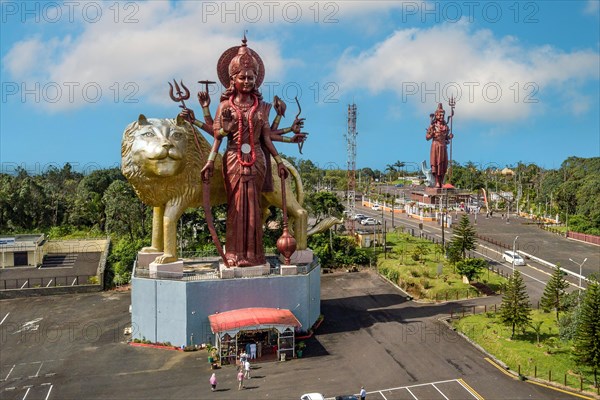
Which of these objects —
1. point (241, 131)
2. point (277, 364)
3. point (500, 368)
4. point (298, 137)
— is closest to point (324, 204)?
point (298, 137)

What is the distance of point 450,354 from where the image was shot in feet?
74.7

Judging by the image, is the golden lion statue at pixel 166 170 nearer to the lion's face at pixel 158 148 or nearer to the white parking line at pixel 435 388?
the lion's face at pixel 158 148

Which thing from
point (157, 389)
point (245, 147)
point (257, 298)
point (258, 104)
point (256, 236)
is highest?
point (258, 104)

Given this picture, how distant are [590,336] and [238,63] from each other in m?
19.0

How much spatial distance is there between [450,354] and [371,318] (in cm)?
586

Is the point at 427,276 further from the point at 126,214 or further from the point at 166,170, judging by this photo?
the point at 126,214

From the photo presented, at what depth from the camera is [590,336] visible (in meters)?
19.7

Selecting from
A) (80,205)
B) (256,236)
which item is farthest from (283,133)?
(80,205)

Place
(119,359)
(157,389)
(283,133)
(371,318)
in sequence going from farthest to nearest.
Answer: (371,318) < (283,133) < (119,359) < (157,389)

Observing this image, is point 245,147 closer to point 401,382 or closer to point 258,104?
point 258,104

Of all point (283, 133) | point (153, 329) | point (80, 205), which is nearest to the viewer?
point (153, 329)

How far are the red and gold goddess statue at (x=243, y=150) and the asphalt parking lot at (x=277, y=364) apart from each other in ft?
18.3

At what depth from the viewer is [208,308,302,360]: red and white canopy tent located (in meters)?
21.9

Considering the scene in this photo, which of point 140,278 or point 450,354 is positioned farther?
point 140,278
